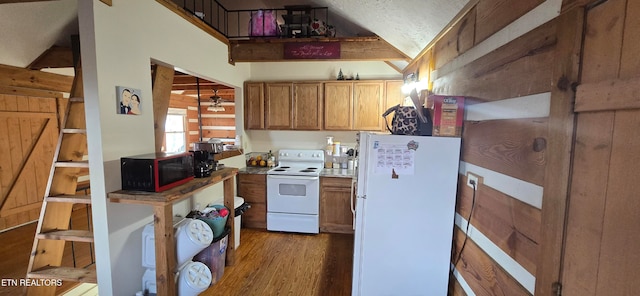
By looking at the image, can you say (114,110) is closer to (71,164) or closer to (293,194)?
(71,164)

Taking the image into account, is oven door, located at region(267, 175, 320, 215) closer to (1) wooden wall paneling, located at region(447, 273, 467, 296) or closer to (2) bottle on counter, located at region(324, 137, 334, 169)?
(2) bottle on counter, located at region(324, 137, 334, 169)

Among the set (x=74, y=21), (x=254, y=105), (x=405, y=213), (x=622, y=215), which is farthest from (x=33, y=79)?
(x=622, y=215)

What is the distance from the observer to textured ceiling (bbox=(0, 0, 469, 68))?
5.99 ft

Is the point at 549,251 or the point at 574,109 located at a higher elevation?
the point at 574,109

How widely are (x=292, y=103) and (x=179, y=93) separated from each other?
3.59 meters

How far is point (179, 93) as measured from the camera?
5.84m

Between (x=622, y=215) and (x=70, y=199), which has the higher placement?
(x=622, y=215)

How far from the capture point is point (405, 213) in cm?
170

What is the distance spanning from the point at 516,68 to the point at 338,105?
8.77 ft

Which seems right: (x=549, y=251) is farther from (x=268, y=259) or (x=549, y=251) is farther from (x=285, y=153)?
(x=285, y=153)

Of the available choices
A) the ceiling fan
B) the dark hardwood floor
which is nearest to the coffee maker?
the dark hardwood floor

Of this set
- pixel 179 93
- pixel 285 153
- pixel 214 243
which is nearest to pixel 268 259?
pixel 214 243

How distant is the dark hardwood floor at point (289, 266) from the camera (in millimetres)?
2367

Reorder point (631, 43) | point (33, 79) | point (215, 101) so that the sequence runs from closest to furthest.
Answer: point (631, 43) → point (33, 79) → point (215, 101)
